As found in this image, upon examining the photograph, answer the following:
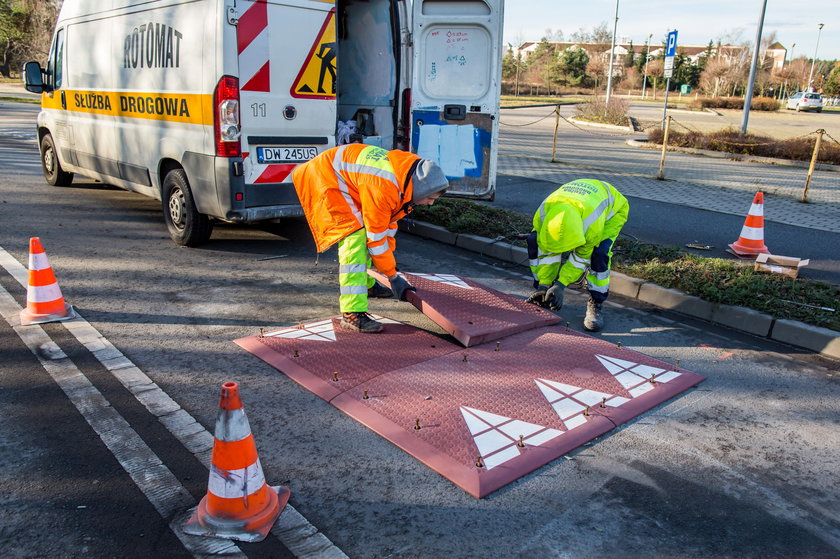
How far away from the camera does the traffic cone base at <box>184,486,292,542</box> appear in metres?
2.54

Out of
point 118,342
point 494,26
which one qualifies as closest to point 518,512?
point 118,342

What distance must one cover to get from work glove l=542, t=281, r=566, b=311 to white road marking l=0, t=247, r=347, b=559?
295 centimetres

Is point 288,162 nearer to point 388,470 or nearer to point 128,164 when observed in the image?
point 128,164

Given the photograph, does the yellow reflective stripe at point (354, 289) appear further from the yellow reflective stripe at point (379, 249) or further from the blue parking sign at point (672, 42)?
the blue parking sign at point (672, 42)

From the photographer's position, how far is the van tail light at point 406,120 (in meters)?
7.45

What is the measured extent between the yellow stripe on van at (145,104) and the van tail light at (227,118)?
9 cm

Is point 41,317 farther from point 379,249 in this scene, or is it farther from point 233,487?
point 233,487

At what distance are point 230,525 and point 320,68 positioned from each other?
4886 millimetres

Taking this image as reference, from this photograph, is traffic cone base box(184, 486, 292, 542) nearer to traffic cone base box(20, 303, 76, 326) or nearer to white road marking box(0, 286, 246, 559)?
white road marking box(0, 286, 246, 559)

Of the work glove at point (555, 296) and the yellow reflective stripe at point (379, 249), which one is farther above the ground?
the yellow reflective stripe at point (379, 249)

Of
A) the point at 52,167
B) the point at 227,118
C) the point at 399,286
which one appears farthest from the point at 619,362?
the point at 52,167

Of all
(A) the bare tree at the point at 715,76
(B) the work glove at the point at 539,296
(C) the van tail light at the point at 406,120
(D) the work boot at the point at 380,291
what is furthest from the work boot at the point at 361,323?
(A) the bare tree at the point at 715,76

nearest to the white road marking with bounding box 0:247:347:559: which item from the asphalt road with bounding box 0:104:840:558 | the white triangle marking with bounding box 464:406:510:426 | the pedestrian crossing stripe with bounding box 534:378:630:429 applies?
the asphalt road with bounding box 0:104:840:558

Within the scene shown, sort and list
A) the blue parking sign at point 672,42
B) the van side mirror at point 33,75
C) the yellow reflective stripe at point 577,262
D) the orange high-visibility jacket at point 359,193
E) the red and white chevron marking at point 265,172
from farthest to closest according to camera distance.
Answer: the blue parking sign at point 672,42
the van side mirror at point 33,75
the red and white chevron marking at point 265,172
the yellow reflective stripe at point 577,262
the orange high-visibility jacket at point 359,193
